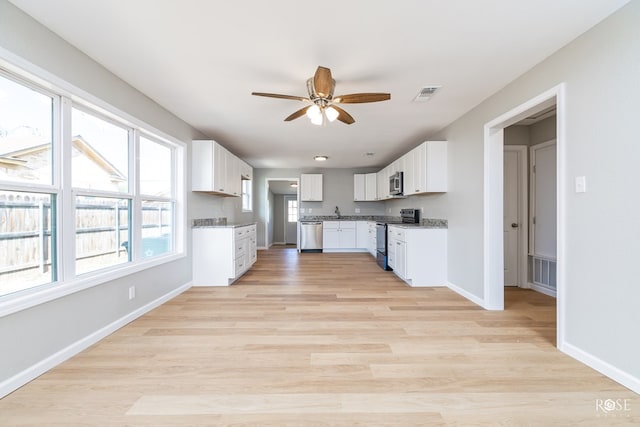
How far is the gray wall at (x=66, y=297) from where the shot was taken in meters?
1.60

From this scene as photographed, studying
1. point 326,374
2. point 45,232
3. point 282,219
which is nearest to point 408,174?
point 326,374

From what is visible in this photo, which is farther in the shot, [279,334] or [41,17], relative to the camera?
[279,334]

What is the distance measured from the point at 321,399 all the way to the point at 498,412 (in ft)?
3.20

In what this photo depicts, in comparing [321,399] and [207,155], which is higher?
[207,155]

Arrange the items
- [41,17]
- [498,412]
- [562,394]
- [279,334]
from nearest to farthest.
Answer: [498,412]
[562,394]
[41,17]
[279,334]

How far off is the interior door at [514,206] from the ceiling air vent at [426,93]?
6.00ft

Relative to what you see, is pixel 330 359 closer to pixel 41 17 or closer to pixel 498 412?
pixel 498 412

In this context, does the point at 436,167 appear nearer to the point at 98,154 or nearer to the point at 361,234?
the point at 361,234

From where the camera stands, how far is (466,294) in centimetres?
332

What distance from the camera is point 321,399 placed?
5.00 feet

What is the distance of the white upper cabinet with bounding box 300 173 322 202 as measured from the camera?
23.7 ft

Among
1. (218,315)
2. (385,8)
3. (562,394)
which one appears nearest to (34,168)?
(218,315)

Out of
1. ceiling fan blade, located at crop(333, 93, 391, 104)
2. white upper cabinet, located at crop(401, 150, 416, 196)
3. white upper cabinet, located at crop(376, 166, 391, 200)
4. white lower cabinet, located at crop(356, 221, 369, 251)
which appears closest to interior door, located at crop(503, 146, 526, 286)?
white upper cabinet, located at crop(401, 150, 416, 196)

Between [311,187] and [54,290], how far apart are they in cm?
579
